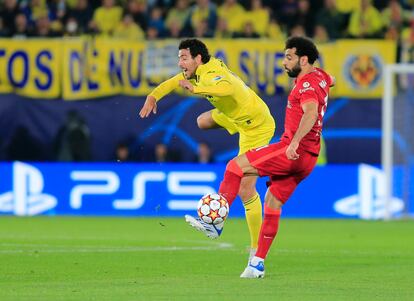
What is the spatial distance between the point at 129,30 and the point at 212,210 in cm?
1257

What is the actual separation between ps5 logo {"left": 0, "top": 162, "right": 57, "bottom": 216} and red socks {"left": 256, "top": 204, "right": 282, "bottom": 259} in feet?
35.0

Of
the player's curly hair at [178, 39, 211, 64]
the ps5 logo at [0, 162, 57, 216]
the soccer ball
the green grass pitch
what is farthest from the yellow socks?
the ps5 logo at [0, 162, 57, 216]

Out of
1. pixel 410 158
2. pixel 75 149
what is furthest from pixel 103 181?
pixel 410 158

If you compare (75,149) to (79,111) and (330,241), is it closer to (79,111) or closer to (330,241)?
(79,111)

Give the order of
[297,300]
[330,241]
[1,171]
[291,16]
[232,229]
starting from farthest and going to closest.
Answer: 1. [291,16]
2. [1,171]
3. [232,229]
4. [330,241]
5. [297,300]

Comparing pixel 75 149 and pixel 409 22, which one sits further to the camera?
pixel 409 22

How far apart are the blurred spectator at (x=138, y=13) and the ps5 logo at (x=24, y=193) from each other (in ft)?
12.0

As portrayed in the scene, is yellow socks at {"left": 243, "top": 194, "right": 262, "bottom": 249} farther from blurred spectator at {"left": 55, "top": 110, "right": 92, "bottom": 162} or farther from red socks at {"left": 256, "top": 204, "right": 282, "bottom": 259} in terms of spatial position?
blurred spectator at {"left": 55, "top": 110, "right": 92, "bottom": 162}

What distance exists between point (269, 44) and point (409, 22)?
3.47 m

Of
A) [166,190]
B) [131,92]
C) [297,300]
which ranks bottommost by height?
[166,190]

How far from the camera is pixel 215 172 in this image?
21.2 meters

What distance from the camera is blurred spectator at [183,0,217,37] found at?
2242cm

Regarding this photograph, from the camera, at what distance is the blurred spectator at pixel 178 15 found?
73.5 feet

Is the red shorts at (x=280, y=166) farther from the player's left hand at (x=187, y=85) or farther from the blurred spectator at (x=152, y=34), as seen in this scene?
the blurred spectator at (x=152, y=34)
